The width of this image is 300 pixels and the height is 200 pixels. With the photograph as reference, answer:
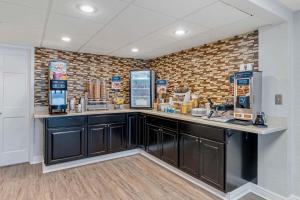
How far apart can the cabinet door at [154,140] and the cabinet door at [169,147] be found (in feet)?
0.42

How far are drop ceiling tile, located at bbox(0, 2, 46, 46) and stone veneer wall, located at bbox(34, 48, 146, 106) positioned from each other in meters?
0.52

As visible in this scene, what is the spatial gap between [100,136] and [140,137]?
2.81ft

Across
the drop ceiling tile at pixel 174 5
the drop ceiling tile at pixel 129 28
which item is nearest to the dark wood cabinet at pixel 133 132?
the drop ceiling tile at pixel 129 28

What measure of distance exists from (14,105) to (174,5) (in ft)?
11.1

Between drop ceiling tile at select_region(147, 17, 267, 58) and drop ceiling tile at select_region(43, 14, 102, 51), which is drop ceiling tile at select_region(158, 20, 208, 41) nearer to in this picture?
drop ceiling tile at select_region(147, 17, 267, 58)

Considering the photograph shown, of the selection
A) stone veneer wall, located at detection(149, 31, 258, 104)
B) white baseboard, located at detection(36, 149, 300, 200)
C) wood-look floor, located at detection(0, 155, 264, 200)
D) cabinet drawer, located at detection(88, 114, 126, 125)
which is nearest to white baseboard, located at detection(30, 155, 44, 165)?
white baseboard, located at detection(36, 149, 300, 200)

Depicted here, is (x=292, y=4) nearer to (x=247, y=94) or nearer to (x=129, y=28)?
(x=247, y=94)

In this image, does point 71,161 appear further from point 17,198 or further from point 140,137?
point 140,137

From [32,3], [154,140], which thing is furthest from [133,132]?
[32,3]

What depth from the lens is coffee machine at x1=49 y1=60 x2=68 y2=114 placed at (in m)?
3.31

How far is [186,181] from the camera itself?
2.88 meters

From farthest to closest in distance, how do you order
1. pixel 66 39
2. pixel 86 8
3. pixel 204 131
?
pixel 66 39 < pixel 204 131 < pixel 86 8

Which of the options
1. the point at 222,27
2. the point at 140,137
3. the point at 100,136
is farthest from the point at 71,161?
the point at 222,27

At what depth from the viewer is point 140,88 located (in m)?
4.54
